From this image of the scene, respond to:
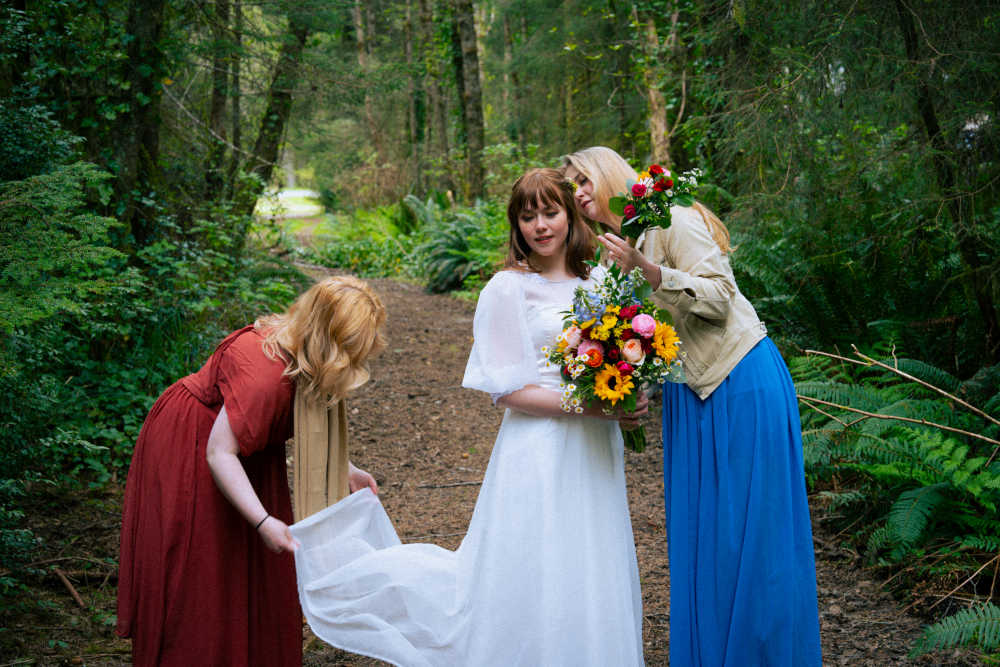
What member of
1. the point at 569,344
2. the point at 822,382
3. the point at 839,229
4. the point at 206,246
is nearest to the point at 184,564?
the point at 569,344

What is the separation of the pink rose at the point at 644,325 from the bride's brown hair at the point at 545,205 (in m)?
0.51

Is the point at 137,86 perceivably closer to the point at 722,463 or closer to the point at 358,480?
the point at 358,480

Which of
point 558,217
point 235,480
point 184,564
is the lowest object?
point 184,564

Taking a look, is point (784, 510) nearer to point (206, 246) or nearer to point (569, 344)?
point (569, 344)

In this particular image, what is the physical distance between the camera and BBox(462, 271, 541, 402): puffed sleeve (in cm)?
276

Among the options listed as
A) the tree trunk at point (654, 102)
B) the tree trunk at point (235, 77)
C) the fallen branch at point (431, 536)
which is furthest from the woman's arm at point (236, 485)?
the tree trunk at point (654, 102)

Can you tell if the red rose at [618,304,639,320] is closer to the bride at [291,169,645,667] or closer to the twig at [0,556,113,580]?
the bride at [291,169,645,667]

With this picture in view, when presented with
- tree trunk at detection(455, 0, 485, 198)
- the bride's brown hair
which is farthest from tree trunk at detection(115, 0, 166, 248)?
tree trunk at detection(455, 0, 485, 198)

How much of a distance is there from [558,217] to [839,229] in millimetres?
4022

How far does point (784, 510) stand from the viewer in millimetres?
2854

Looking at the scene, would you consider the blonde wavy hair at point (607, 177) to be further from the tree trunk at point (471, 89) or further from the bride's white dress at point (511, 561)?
the tree trunk at point (471, 89)

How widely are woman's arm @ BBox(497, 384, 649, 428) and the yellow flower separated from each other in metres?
0.22

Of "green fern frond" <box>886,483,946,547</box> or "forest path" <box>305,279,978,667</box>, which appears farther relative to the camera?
"green fern frond" <box>886,483,946,547</box>

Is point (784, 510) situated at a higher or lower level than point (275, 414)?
lower
